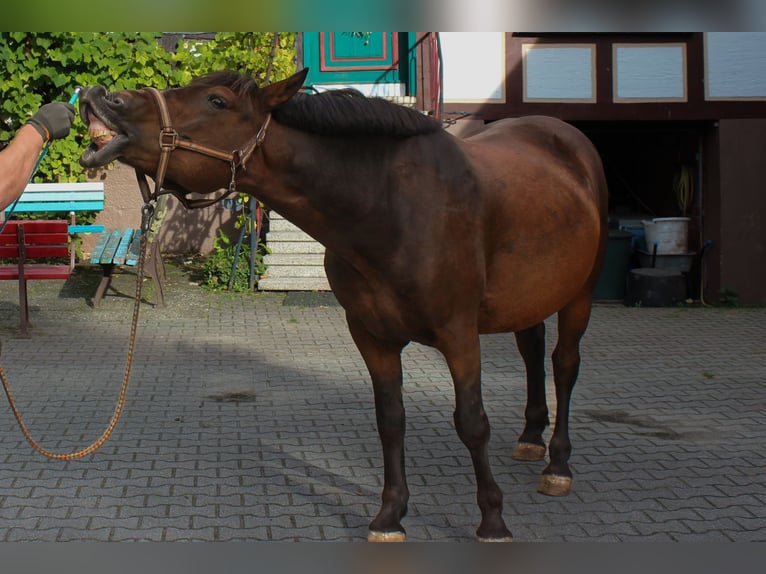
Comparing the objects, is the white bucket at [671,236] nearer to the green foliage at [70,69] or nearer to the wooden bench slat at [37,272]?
the green foliage at [70,69]

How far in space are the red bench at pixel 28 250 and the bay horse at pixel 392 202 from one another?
599 cm

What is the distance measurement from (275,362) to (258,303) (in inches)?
119

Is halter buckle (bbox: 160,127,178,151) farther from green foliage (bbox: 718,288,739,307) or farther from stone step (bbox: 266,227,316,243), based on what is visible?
green foliage (bbox: 718,288,739,307)

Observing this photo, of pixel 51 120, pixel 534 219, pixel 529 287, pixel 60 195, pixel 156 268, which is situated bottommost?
pixel 156 268

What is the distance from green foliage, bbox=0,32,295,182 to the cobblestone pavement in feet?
12.7

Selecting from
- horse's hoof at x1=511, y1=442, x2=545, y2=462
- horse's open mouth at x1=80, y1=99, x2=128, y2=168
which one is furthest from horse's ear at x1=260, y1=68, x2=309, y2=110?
horse's hoof at x1=511, y1=442, x2=545, y2=462

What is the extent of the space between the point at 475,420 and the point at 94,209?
25.3 feet

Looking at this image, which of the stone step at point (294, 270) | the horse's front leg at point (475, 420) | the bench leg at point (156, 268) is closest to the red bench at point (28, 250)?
the bench leg at point (156, 268)

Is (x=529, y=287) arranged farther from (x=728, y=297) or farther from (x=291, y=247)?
(x=728, y=297)

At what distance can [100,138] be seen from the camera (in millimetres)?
2826

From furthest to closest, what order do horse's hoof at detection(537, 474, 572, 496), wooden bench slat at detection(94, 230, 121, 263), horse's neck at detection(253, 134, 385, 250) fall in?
wooden bench slat at detection(94, 230, 121, 263), horse's hoof at detection(537, 474, 572, 496), horse's neck at detection(253, 134, 385, 250)

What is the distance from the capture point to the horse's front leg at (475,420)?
3.60 metres

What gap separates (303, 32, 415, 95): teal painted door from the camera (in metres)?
13.2

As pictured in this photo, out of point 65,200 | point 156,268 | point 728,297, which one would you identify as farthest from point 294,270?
point 728,297
